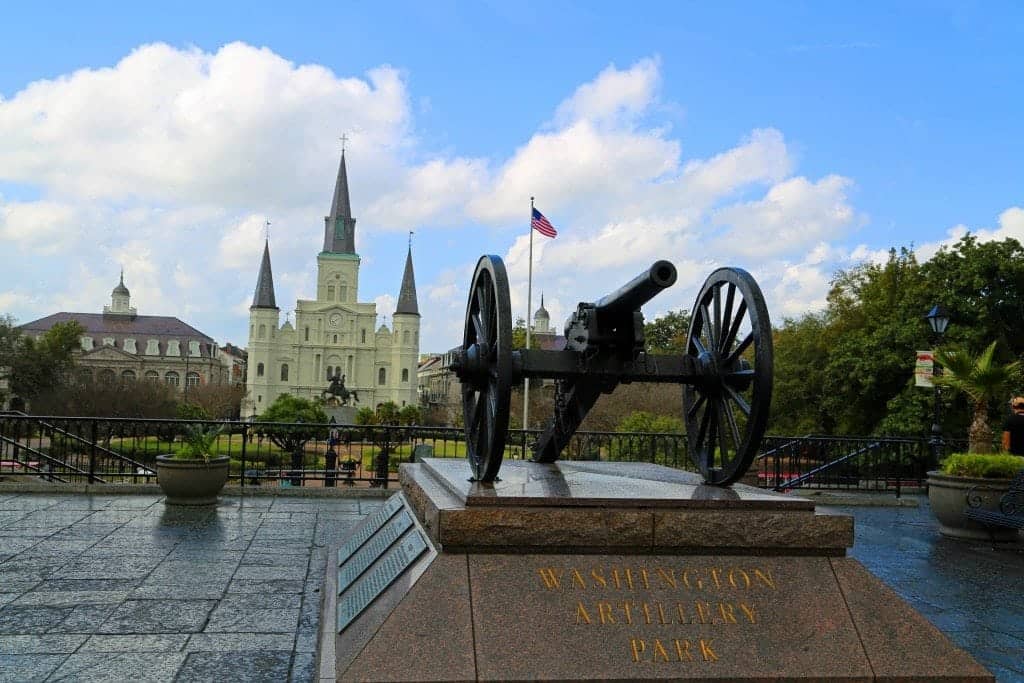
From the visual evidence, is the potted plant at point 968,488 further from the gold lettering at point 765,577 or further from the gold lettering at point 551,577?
the gold lettering at point 551,577

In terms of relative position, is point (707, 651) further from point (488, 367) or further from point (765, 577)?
point (488, 367)

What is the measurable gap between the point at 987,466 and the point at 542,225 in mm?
20313

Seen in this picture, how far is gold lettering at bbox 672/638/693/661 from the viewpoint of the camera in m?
3.76

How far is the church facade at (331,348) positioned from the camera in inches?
4222

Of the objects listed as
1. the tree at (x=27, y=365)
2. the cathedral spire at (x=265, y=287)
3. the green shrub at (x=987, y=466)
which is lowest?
the green shrub at (x=987, y=466)

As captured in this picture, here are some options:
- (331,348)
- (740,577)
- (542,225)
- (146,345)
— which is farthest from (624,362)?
(146,345)

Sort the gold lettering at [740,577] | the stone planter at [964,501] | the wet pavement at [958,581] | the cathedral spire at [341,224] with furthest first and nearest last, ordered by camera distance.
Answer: the cathedral spire at [341,224] < the stone planter at [964,501] < the wet pavement at [958,581] < the gold lettering at [740,577]

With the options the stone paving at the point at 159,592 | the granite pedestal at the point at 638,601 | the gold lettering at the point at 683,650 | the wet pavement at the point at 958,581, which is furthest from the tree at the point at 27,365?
the gold lettering at the point at 683,650

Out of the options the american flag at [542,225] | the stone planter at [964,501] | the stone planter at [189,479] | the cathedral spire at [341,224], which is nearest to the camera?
the stone planter at [964,501]

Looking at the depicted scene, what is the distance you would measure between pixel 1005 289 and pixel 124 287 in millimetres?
120628

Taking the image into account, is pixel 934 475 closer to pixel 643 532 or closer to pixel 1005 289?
pixel 643 532

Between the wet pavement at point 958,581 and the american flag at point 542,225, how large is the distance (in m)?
18.6

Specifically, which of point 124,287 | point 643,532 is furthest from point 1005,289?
point 124,287

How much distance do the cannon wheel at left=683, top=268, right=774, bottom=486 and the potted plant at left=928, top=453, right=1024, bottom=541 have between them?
456cm
